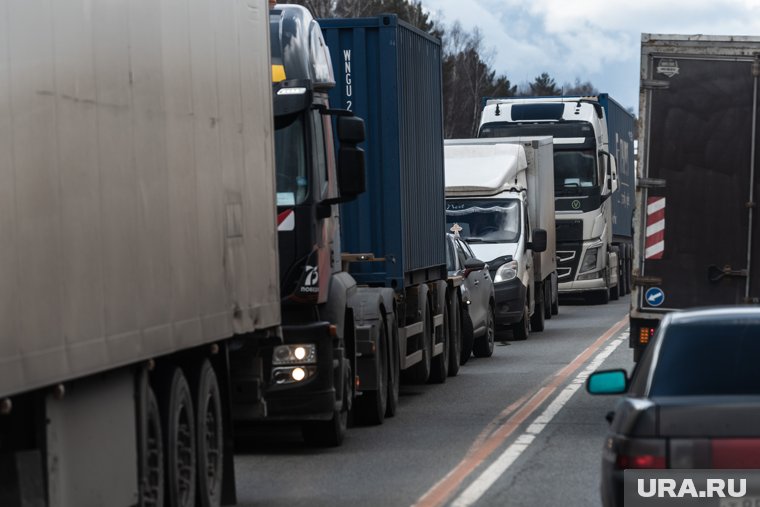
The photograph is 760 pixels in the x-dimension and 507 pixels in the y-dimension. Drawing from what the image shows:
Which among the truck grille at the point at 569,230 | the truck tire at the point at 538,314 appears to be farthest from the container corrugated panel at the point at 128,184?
the truck grille at the point at 569,230

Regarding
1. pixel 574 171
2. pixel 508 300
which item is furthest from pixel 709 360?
pixel 574 171

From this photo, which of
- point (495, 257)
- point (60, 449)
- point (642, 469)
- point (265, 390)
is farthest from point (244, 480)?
point (495, 257)

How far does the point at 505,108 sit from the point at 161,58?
28715 mm

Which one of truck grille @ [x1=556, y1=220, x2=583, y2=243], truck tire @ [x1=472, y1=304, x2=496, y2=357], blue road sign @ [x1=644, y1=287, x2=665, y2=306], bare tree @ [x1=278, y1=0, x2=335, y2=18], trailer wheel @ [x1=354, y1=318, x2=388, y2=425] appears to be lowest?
truck tire @ [x1=472, y1=304, x2=496, y2=357]

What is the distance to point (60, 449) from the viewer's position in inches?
299

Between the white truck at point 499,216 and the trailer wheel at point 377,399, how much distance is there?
11.8 m

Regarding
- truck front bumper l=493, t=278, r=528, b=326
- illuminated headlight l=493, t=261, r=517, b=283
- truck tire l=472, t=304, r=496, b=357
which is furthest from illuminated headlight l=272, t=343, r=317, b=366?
illuminated headlight l=493, t=261, r=517, b=283

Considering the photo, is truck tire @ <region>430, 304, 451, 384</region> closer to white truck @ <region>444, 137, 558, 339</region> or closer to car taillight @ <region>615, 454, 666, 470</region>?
white truck @ <region>444, 137, 558, 339</region>

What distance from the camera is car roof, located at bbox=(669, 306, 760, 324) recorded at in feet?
26.1

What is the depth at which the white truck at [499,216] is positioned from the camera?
28438 millimetres

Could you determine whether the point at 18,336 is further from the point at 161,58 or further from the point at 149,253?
the point at 161,58

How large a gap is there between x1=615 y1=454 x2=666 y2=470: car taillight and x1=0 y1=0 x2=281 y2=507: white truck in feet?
7.20

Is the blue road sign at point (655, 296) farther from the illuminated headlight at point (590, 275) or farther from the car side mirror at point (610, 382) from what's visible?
the illuminated headlight at point (590, 275)

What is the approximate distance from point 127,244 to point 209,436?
98.7 inches
